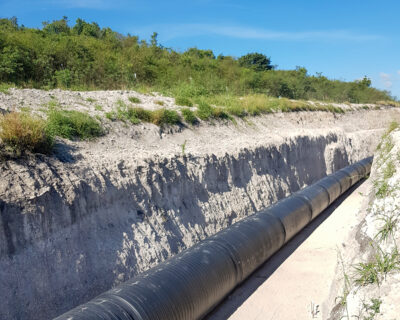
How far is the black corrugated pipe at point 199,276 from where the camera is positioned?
4750 millimetres

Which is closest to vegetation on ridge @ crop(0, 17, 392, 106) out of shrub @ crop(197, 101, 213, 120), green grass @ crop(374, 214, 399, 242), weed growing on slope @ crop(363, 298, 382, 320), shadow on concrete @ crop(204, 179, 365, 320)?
shrub @ crop(197, 101, 213, 120)

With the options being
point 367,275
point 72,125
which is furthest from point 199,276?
point 72,125

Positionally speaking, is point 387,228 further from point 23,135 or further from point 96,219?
point 23,135

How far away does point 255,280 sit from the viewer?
26.4ft

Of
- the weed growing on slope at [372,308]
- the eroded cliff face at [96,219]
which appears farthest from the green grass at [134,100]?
the weed growing on slope at [372,308]

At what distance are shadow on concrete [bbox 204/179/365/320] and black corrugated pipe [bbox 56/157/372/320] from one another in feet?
1.34

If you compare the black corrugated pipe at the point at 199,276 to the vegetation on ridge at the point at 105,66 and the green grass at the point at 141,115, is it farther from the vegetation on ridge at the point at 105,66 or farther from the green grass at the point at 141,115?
the vegetation on ridge at the point at 105,66

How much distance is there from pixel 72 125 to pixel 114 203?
2436mm

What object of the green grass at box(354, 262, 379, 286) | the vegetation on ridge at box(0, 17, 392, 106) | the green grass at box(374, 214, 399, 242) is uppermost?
the vegetation on ridge at box(0, 17, 392, 106)

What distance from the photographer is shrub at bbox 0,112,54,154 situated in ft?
22.5

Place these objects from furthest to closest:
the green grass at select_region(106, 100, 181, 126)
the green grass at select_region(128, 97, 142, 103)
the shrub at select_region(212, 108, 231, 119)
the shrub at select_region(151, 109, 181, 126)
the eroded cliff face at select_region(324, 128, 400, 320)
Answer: the shrub at select_region(212, 108, 231, 119)
the green grass at select_region(128, 97, 142, 103)
the shrub at select_region(151, 109, 181, 126)
the green grass at select_region(106, 100, 181, 126)
the eroded cliff face at select_region(324, 128, 400, 320)

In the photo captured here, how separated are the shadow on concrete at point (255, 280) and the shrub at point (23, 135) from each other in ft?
14.5

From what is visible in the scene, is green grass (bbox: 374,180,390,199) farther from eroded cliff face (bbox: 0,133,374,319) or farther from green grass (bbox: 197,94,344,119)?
green grass (bbox: 197,94,344,119)

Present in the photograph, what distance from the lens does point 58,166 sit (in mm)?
7371
